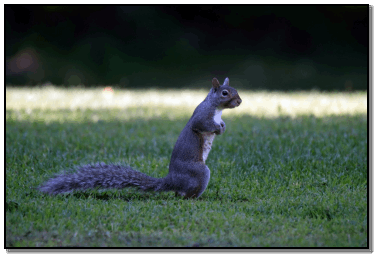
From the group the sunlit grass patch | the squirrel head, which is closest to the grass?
the sunlit grass patch

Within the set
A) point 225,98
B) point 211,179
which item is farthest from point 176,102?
point 225,98

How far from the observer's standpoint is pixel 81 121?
751cm

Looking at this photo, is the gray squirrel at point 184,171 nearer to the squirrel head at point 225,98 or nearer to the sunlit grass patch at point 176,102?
the squirrel head at point 225,98

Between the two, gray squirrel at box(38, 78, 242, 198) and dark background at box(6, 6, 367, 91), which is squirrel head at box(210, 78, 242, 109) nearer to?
gray squirrel at box(38, 78, 242, 198)

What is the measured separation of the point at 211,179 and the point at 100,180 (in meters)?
1.22

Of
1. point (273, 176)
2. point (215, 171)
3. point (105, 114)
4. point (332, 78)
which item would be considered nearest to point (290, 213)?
point (273, 176)

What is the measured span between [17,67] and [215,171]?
12.2 meters

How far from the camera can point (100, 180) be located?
373 cm

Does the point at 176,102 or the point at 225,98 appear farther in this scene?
the point at 176,102

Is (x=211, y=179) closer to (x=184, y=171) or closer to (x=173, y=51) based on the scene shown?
(x=184, y=171)

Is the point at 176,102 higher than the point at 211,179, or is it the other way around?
the point at 176,102

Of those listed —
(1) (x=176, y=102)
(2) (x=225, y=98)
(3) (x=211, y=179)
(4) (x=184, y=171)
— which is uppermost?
(1) (x=176, y=102)

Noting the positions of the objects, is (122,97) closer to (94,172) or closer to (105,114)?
(105,114)

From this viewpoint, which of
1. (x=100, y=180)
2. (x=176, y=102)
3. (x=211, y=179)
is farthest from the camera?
(x=176, y=102)
